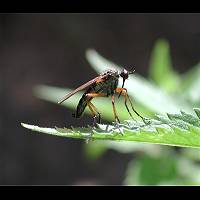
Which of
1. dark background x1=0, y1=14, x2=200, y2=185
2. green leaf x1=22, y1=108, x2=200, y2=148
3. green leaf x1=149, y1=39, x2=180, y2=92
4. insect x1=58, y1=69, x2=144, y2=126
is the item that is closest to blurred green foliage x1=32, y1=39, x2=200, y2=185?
green leaf x1=149, y1=39, x2=180, y2=92

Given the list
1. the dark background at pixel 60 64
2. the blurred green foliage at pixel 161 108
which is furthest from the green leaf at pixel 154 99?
the dark background at pixel 60 64

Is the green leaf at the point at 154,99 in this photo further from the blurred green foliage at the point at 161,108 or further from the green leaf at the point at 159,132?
the green leaf at the point at 159,132

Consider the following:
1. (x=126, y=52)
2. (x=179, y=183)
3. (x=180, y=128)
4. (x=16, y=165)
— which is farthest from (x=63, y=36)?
(x=180, y=128)

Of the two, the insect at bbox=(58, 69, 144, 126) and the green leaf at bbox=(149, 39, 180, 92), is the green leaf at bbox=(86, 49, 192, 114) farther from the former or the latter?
the green leaf at bbox=(149, 39, 180, 92)

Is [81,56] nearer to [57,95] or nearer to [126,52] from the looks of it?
[126,52]

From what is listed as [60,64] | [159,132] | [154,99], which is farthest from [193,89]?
[60,64]
